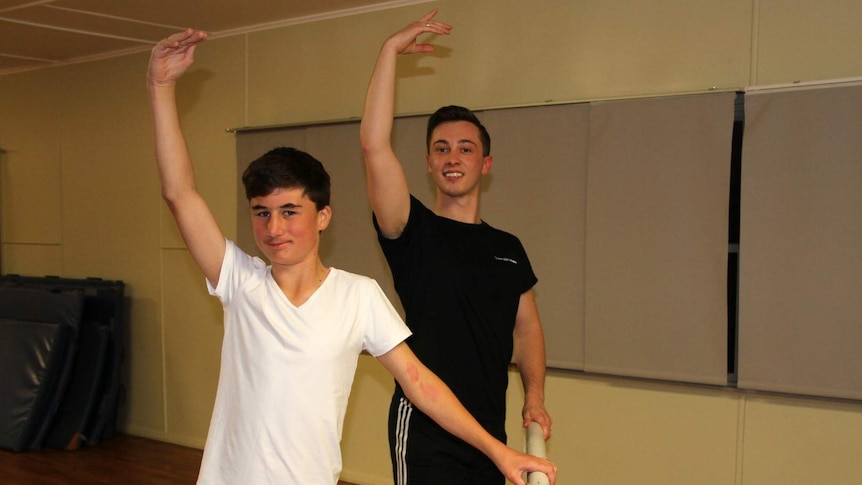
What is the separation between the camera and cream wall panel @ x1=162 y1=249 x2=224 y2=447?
5207 millimetres

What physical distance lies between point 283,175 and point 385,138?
0.37 m

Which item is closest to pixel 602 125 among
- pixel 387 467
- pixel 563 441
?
pixel 563 441

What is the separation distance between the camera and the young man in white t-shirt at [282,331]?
156 centimetres

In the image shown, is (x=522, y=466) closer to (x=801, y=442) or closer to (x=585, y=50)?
(x=801, y=442)

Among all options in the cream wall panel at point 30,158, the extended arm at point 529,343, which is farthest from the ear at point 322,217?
the cream wall panel at point 30,158

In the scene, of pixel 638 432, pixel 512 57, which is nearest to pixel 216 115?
pixel 512 57

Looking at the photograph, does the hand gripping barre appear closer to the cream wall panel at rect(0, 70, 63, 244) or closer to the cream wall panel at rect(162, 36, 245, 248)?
the cream wall panel at rect(162, 36, 245, 248)

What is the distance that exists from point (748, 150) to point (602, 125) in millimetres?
667

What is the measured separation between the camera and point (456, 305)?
6.66 feet

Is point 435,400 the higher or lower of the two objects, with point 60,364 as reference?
higher

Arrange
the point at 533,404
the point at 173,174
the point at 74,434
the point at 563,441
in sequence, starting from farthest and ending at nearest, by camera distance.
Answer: the point at 74,434, the point at 563,441, the point at 533,404, the point at 173,174

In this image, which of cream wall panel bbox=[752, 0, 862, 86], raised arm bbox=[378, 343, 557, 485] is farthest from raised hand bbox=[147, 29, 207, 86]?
cream wall panel bbox=[752, 0, 862, 86]

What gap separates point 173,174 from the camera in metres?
1.59

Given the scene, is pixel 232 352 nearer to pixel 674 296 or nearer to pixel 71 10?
pixel 674 296
